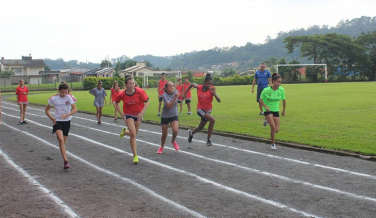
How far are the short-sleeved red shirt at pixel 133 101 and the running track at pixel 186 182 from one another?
108cm

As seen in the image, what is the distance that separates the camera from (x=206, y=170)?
7820 millimetres

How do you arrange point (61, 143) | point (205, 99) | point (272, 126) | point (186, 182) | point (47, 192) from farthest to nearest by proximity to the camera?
point (205, 99) < point (272, 126) < point (61, 143) < point (186, 182) < point (47, 192)

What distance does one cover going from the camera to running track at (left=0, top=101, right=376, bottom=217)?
5.48 m

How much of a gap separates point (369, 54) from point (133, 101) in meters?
81.1

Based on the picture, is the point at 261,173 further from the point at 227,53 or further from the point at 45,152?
the point at 227,53

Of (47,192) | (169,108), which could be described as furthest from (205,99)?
(47,192)

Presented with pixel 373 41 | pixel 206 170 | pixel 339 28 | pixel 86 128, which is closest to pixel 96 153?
pixel 206 170

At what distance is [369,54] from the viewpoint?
3167 inches

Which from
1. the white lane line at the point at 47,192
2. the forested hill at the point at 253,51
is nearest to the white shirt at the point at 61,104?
the white lane line at the point at 47,192

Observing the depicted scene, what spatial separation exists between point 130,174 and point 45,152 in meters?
3.53

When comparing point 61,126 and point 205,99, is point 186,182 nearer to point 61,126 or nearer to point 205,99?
point 61,126

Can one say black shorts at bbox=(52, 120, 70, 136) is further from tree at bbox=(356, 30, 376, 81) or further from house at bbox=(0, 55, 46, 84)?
house at bbox=(0, 55, 46, 84)

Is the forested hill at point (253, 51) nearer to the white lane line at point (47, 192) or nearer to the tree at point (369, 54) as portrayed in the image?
the tree at point (369, 54)

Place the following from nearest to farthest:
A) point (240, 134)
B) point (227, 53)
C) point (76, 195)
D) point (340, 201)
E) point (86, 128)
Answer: point (340, 201) < point (76, 195) < point (240, 134) < point (86, 128) < point (227, 53)
